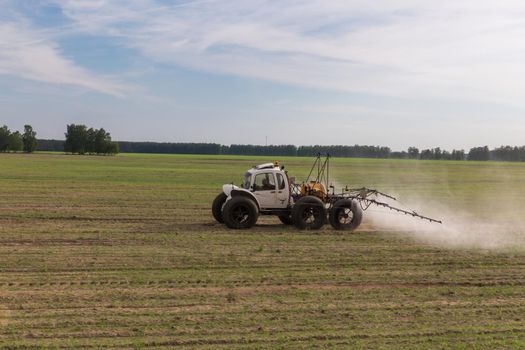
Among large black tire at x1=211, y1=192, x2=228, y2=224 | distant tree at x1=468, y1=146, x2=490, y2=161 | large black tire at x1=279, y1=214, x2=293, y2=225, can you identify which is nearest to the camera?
large black tire at x1=279, y1=214, x2=293, y2=225

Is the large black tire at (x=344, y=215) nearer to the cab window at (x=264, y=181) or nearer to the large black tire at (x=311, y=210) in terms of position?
the large black tire at (x=311, y=210)

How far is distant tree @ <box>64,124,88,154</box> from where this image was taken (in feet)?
487

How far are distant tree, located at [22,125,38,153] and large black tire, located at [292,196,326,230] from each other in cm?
14435

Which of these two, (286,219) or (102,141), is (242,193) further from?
(102,141)

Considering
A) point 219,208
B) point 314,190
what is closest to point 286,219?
point 314,190

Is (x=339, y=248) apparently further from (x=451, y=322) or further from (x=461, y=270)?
(x=451, y=322)

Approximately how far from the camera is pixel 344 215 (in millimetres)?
17688

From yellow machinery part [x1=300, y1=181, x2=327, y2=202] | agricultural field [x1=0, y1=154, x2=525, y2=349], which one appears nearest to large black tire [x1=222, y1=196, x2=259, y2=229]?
agricultural field [x1=0, y1=154, x2=525, y2=349]

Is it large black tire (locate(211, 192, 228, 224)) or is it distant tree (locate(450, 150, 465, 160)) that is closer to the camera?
large black tire (locate(211, 192, 228, 224))

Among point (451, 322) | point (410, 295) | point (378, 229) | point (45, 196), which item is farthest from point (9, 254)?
point (45, 196)

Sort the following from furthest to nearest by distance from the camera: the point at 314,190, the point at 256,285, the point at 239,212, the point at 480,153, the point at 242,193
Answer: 1. the point at 480,153
2. the point at 314,190
3. the point at 242,193
4. the point at 239,212
5. the point at 256,285

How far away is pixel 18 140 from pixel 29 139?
4190 millimetres

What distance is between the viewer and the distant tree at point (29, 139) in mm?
147875

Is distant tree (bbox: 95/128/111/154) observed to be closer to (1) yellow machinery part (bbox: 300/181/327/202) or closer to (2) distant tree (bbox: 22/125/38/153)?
(2) distant tree (bbox: 22/125/38/153)
